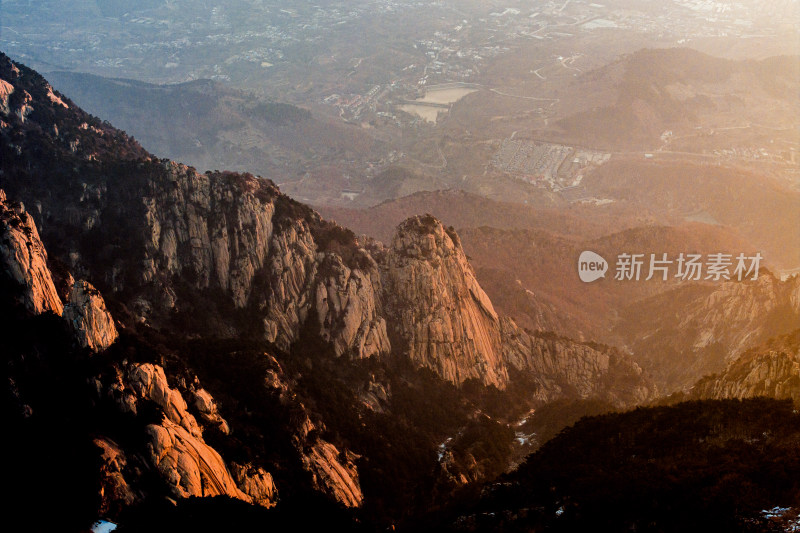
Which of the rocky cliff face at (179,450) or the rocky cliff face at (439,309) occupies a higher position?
the rocky cliff face at (179,450)

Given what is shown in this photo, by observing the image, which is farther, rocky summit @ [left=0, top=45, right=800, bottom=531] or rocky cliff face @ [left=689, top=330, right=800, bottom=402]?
rocky cliff face @ [left=689, top=330, right=800, bottom=402]

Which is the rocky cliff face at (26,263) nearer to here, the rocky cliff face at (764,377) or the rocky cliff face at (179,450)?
the rocky cliff face at (179,450)

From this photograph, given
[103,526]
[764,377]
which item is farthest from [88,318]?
[764,377]

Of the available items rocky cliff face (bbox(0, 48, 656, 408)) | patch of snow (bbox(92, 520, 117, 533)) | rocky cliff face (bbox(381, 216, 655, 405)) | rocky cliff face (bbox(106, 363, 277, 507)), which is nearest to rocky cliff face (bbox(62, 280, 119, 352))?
rocky cliff face (bbox(106, 363, 277, 507))

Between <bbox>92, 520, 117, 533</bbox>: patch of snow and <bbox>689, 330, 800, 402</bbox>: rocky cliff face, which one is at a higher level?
<bbox>92, 520, 117, 533</bbox>: patch of snow

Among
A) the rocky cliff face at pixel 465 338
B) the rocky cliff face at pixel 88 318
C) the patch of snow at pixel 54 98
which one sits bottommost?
the rocky cliff face at pixel 465 338

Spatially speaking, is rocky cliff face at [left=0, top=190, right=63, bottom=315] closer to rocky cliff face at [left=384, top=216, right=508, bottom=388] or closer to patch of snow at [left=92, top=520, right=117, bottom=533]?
patch of snow at [left=92, top=520, right=117, bottom=533]

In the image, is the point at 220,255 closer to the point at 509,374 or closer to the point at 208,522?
the point at 509,374

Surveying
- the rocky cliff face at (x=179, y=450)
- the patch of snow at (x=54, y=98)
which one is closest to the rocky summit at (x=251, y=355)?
the rocky cliff face at (x=179, y=450)
